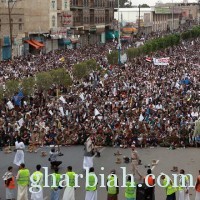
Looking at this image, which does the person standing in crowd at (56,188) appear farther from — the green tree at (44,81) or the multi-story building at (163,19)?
the multi-story building at (163,19)

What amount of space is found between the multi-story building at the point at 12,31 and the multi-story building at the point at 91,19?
67.8 feet

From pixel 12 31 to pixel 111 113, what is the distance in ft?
130

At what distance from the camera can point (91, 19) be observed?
10100 centimetres

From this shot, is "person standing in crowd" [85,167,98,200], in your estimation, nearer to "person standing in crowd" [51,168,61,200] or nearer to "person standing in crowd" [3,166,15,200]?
"person standing in crowd" [51,168,61,200]

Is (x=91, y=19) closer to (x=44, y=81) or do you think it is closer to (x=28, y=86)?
(x=44, y=81)

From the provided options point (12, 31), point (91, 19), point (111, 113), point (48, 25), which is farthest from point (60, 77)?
point (91, 19)

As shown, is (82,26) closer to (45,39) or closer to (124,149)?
(45,39)

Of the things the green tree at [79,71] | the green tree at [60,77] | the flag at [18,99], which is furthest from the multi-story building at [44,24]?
the flag at [18,99]

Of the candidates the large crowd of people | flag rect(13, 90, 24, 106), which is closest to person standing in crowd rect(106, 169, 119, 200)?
the large crowd of people

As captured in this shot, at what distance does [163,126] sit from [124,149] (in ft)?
7.57

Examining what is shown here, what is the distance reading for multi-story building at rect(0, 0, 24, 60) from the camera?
65938 mm

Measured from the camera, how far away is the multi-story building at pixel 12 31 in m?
65.9

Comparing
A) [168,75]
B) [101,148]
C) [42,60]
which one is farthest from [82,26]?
[101,148]

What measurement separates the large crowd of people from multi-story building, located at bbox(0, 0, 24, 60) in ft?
70.7
